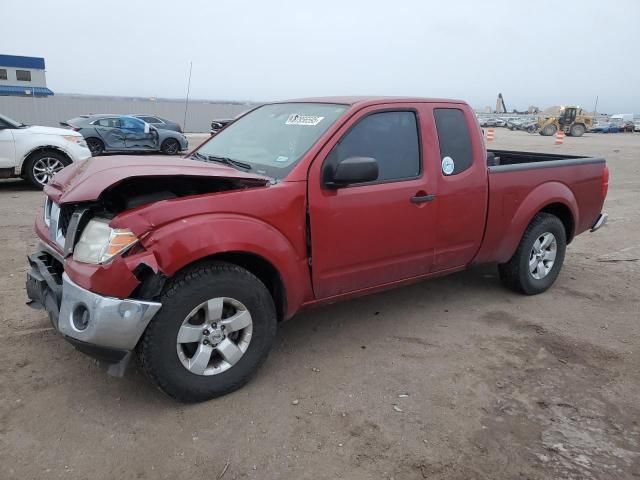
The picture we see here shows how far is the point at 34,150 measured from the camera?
9656mm

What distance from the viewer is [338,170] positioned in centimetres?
330

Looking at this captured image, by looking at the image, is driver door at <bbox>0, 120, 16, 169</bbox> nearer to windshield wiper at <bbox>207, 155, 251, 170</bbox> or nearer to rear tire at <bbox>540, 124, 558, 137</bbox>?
windshield wiper at <bbox>207, 155, 251, 170</bbox>

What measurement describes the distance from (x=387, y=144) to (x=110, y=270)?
2.05 metres

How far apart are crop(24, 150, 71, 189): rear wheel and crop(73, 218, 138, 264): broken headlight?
309 inches

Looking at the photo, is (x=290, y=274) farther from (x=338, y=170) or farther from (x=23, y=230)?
(x=23, y=230)

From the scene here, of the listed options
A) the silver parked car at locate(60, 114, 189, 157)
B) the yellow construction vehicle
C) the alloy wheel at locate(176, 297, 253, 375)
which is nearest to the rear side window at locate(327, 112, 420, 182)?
the alloy wheel at locate(176, 297, 253, 375)

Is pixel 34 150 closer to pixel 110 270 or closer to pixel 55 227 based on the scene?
pixel 55 227

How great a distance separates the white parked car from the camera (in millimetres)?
9414

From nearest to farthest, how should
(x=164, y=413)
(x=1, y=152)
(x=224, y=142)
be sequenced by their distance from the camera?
(x=164, y=413) < (x=224, y=142) < (x=1, y=152)

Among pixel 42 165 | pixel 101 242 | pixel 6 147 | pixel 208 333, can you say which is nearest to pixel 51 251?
pixel 101 242

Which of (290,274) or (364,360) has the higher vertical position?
(290,274)

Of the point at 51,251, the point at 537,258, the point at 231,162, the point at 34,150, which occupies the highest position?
the point at 231,162

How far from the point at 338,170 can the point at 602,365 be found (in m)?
2.26

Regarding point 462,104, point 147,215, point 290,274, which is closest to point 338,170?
point 290,274
